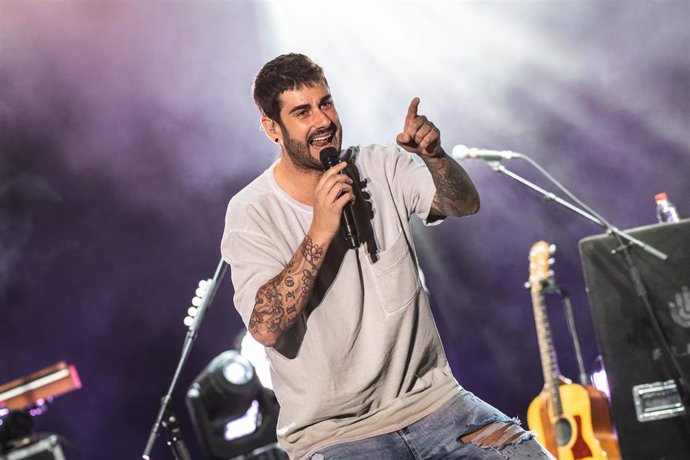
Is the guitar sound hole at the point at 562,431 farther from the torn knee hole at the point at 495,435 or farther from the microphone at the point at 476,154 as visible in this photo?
the torn knee hole at the point at 495,435

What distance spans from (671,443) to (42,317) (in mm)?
4697

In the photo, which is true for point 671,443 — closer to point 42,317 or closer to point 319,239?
point 319,239

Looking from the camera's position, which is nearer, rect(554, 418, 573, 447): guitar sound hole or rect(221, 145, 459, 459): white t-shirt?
rect(221, 145, 459, 459): white t-shirt

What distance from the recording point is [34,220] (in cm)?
631

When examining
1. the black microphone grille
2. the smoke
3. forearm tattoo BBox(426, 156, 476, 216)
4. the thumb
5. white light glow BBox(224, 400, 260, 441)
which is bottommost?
white light glow BBox(224, 400, 260, 441)

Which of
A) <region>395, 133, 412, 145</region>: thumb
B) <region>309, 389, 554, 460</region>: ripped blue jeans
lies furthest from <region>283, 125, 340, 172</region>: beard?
<region>309, 389, 554, 460</region>: ripped blue jeans

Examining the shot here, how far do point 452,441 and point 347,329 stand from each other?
0.50 meters

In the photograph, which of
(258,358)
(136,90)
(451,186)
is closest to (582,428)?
(258,358)

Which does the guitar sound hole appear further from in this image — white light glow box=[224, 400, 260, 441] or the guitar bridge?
white light glow box=[224, 400, 260, 441]

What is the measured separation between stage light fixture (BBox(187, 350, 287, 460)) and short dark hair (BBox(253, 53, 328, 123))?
88.7 inches

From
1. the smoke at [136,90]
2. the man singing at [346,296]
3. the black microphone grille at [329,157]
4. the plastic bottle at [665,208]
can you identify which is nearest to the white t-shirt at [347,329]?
the man singing at [346,296]

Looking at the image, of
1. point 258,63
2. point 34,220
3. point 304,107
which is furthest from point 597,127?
point 34,220

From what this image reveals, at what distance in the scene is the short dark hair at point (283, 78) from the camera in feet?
9.55

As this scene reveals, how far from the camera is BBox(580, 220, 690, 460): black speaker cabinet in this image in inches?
152
